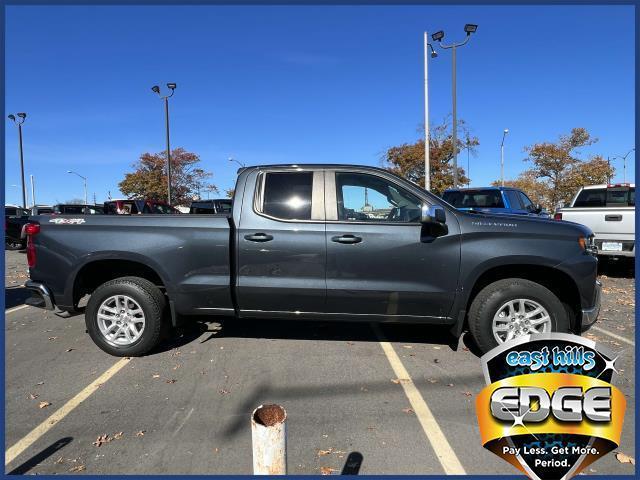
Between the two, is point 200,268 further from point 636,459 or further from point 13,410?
point 636,459

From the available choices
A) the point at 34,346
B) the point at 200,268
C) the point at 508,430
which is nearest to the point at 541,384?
the point at 508,430

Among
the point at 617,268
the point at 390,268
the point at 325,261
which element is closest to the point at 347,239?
the point at 325,261

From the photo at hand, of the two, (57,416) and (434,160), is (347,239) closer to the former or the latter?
(57,416)

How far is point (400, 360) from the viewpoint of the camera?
449cm

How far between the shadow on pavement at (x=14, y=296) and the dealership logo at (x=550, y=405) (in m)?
7.91

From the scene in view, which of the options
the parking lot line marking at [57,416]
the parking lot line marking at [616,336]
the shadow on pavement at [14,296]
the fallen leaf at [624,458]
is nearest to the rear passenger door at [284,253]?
the parking lot line marking at [57,416]

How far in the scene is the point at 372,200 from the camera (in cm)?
445

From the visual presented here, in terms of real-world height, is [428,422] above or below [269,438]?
below

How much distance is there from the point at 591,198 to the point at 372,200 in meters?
8.33

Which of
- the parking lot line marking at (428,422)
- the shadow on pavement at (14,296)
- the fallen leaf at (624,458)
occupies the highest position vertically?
the shadow on pavement at (14,296)

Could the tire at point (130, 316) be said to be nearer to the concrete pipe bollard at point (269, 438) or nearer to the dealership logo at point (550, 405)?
the concrete pipe bollard at point (269, 438)

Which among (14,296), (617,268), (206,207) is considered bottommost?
(617,268)

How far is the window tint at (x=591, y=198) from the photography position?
10.1 metres

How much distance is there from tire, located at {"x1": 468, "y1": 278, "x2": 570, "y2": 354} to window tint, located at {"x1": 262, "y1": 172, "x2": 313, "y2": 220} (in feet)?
6.30
